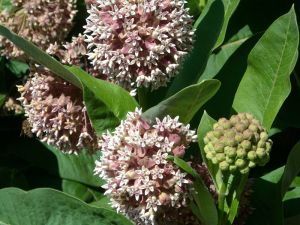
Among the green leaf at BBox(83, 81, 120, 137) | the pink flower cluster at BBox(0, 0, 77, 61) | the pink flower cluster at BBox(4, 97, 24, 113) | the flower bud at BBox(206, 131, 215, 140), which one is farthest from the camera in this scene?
the pink flower cluster at BBox(4, 97, 24, 113)

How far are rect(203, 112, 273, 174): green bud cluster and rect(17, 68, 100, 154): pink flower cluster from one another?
0.73 m

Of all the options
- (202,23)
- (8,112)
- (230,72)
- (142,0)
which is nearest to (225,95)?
(230,72)

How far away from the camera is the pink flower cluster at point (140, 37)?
1.47 metres

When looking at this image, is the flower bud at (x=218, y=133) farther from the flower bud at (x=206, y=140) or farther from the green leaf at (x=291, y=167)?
the green leaf at (x=291, y=167)

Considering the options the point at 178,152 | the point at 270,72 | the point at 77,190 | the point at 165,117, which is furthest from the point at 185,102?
the point at 77,190

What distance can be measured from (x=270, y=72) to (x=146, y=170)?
688 mm

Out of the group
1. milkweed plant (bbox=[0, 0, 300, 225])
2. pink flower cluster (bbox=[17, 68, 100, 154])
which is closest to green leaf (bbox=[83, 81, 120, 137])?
milkweed plant (bbox=[0, 0, 300, 225])

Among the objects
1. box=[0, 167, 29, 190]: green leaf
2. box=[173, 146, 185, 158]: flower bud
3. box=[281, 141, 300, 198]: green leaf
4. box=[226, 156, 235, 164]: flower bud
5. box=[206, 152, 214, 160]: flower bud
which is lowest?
box=[0, 167, 29, 190]: green leaf

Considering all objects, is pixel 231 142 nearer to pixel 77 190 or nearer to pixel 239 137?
pixel 239 137

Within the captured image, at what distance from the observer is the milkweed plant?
4.20 feet

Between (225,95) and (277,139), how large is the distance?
0.70 meters

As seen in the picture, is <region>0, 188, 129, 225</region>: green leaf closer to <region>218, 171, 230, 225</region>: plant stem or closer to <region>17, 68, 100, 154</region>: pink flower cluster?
<region>17, 68, 100, 154</region>: pink flower cluster

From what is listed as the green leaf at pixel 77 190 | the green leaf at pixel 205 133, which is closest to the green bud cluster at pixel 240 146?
the green leaf at pixel 205 133

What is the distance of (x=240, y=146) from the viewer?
3.96 ft
